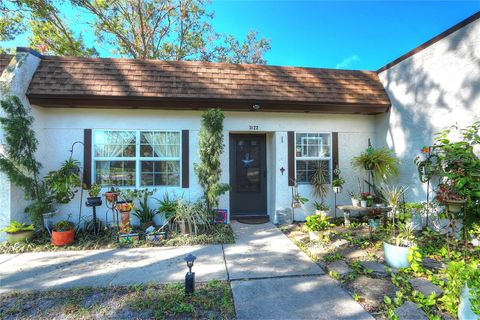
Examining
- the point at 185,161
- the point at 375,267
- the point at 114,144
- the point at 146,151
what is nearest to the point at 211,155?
the point at 185,161

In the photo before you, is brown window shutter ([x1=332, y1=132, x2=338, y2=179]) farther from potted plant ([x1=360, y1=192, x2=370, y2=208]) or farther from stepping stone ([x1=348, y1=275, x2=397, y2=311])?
stepping stone ([x1=348, y1=275, x2=397, y2=311])

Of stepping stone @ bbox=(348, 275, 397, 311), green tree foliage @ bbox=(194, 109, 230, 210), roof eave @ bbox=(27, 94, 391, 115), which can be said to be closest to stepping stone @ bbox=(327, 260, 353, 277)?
stepping stone @ bbox=(348, 275, 397, 311)

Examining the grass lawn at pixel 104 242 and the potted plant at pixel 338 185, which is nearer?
the grass lawn at pixel 104 242

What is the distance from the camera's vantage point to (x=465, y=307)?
6.68 feet

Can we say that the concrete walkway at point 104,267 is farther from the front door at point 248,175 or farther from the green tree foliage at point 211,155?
the front door at point 248,175

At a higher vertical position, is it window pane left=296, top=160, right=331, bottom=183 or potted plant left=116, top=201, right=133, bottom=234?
window pane left=296, top=160, right=331, bottom=183

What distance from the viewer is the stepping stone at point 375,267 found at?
303cm

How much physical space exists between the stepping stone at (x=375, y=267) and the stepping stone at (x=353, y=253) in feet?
0.78

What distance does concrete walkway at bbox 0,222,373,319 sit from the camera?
2.36m

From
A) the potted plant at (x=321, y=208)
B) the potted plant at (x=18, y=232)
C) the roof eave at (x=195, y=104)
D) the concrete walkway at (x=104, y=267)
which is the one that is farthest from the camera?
the potted plant at (x=321, y=208)

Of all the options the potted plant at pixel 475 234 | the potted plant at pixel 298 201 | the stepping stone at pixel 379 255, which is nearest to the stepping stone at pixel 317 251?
the stepping stone at pixel 379 255

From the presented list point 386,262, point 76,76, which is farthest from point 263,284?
point 76,76

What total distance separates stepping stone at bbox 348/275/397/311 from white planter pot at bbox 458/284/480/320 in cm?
57

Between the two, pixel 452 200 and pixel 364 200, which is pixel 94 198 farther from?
pixel 452 200
